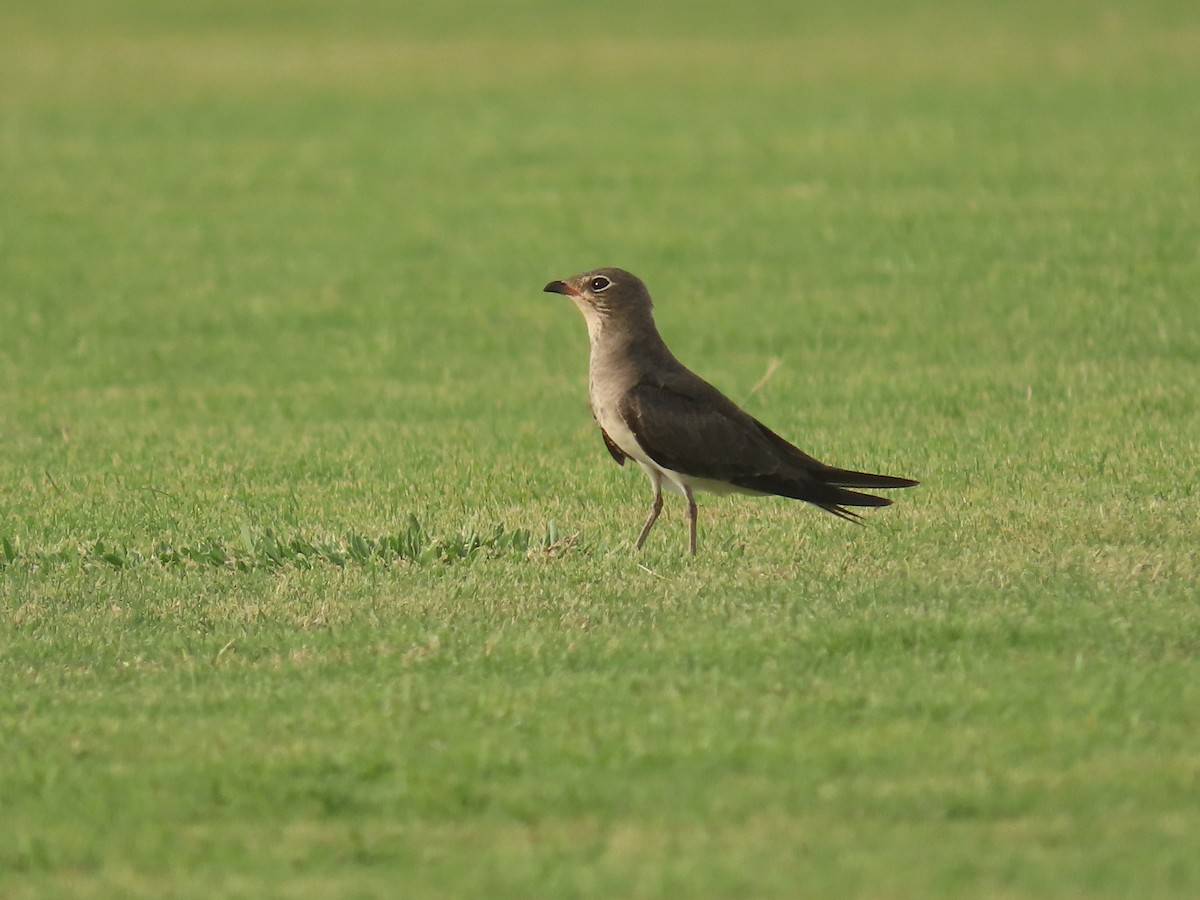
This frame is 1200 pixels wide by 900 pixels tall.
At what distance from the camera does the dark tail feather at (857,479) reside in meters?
9.24

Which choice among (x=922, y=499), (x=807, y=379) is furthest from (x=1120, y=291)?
(x=922, y=499)

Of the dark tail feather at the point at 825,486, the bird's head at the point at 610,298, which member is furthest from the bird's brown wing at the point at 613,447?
the dark tail feather at the point at 825,486

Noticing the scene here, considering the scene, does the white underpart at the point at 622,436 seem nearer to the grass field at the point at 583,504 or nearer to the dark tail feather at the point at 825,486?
the dark tail feather at the point at 825,486

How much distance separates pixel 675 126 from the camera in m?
25.9

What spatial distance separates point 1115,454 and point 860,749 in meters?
5.64

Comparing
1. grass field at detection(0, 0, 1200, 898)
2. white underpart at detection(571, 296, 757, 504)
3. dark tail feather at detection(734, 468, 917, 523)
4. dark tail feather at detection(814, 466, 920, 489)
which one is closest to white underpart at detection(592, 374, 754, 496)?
white underpart at detection(571, 296, 757, 504)

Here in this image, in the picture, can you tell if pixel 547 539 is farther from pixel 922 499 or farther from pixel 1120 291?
pixel 1120 291

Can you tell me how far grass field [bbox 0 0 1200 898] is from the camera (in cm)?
599

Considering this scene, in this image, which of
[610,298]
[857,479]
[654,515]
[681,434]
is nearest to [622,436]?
[681,434]

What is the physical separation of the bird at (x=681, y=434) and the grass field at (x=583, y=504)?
318mm

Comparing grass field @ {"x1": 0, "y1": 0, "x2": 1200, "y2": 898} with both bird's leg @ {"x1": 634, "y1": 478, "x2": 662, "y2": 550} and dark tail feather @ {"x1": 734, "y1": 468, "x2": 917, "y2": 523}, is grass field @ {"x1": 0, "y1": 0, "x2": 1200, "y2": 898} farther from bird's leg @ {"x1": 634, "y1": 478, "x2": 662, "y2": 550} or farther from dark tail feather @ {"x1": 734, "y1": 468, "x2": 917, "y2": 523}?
dark tail feather @ {"x1": 734, "y1": 468, "x2": 917, "y2": 523}

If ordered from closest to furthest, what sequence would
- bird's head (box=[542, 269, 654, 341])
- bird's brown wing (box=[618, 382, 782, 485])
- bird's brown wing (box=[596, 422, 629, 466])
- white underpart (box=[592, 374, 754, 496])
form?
1. bird's brown wing (box=[618, 382, 782, 485])
2. white underpart (box=[592, 374, 754, 496])
3. bird's brown wing (box=[596, 422, 629, 466])
4. bird's head (box=[542, 269, 654, 341])

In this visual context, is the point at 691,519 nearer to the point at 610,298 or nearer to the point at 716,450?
the point at 716,450

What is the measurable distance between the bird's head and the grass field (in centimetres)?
107
